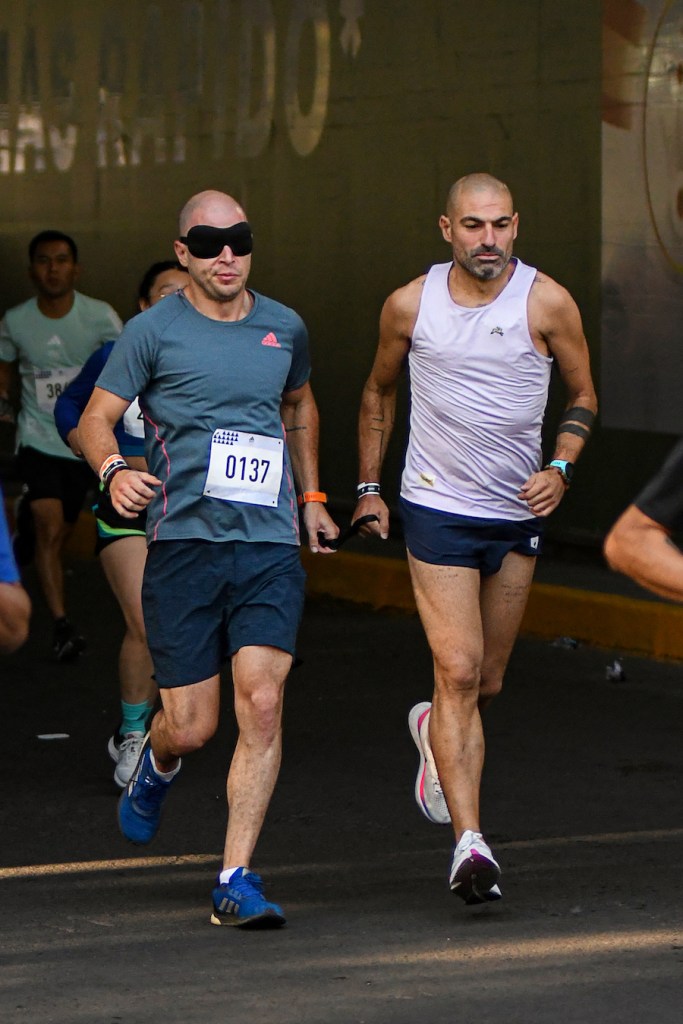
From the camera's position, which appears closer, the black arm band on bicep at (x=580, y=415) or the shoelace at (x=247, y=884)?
the shoelace at (x=247, y=884)

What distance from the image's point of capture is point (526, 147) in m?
12.5

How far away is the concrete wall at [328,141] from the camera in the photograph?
12.3 m

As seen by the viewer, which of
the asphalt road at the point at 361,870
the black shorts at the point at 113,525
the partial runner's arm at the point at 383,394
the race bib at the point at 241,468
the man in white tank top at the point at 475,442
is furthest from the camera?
the black shorts at the point at 113,525

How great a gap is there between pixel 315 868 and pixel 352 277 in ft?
25.8

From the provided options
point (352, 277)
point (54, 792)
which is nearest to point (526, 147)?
point (352, 277)

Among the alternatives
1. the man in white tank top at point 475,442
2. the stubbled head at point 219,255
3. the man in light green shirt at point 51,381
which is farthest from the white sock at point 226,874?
the man in light green shirt at point 51,381

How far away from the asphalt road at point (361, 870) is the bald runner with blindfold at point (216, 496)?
46cm

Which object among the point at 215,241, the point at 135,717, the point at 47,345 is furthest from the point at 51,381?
the point at 215,241

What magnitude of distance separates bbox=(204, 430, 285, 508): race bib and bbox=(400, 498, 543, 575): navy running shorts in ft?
1.93

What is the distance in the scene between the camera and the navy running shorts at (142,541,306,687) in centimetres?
601

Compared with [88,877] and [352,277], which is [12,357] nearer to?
[352,277]

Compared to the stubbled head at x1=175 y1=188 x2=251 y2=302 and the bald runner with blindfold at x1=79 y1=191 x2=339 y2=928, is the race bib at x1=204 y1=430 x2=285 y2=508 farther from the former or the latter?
the stubbled head at x1=175 y1=188 x2=251 y2=302

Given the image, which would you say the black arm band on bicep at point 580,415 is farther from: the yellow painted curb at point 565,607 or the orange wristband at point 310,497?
the yellow painted curb at point 565,607

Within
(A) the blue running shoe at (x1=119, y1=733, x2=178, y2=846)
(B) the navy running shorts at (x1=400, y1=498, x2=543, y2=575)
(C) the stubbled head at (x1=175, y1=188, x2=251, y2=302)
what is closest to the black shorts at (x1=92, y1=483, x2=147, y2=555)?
(A) the blue running shoe at (x1=119, y1=733, x2=178, y2=846)
